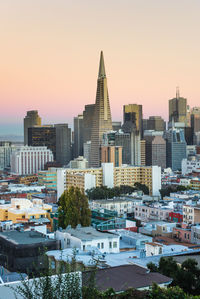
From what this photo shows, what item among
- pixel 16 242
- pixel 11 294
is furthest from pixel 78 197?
pixel 11 294

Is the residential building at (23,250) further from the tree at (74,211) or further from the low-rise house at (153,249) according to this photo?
the tree at (74,211)

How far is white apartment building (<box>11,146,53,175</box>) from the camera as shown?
13112cm

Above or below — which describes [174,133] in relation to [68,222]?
above

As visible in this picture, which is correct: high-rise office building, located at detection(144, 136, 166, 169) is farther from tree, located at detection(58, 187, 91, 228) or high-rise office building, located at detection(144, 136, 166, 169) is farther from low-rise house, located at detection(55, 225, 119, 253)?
low-rise house, located at detection(55, 225, 119, 253)

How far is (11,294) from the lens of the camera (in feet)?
30.8

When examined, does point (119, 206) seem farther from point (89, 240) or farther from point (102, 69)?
point (102, 69)

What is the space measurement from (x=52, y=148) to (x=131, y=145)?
45259mm

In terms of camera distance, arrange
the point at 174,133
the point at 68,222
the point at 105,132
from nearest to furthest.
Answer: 1. the point at 68,222
2. the point at 105,132
3. the point at 174,133

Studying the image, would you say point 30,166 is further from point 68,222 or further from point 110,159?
point 68,222

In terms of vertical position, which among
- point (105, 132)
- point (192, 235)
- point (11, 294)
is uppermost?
point (105, 132)

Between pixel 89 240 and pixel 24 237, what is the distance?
154 inches

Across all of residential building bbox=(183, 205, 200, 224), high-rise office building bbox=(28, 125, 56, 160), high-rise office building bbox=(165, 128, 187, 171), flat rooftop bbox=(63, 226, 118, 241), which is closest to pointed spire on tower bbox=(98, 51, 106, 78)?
high-rise office building bbox=(165, 128, 187, 171)

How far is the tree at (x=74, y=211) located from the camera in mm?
30625

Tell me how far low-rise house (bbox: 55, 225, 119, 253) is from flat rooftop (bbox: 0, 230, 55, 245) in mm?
858
